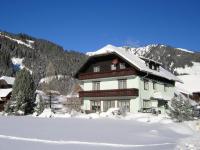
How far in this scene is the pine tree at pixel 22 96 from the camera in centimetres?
3988

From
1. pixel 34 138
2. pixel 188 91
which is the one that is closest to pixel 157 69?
pixel 188 91

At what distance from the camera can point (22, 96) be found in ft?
133

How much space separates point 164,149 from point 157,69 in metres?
35.1

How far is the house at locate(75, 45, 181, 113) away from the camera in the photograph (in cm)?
4050

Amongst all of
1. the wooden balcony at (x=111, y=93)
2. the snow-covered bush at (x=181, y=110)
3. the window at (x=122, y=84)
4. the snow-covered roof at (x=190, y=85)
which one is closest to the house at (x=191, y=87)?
the snow-covered roof at (x=190, y=85)

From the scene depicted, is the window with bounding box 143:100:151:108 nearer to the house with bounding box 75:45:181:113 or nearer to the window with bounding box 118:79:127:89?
the house with bounding box 75:45:181:113

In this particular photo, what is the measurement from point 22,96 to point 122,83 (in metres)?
12.7

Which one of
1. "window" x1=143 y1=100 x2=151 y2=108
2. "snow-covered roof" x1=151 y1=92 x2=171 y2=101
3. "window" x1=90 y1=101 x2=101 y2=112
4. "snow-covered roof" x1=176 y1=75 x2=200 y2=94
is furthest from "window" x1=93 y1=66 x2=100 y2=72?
"snow-covered roof" x1=176 y1=75 x2=200 y2=94

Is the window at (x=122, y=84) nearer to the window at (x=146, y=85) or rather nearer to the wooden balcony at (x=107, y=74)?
the wooden balcony at (x=107, y=74)

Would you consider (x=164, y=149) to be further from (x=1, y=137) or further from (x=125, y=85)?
(x=125, y=85)

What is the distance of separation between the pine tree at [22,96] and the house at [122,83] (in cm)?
727

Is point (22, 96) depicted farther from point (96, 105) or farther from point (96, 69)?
point (96, 69)

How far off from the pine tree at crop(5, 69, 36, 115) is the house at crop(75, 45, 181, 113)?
23.9ft

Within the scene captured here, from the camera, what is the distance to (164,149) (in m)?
12.1
